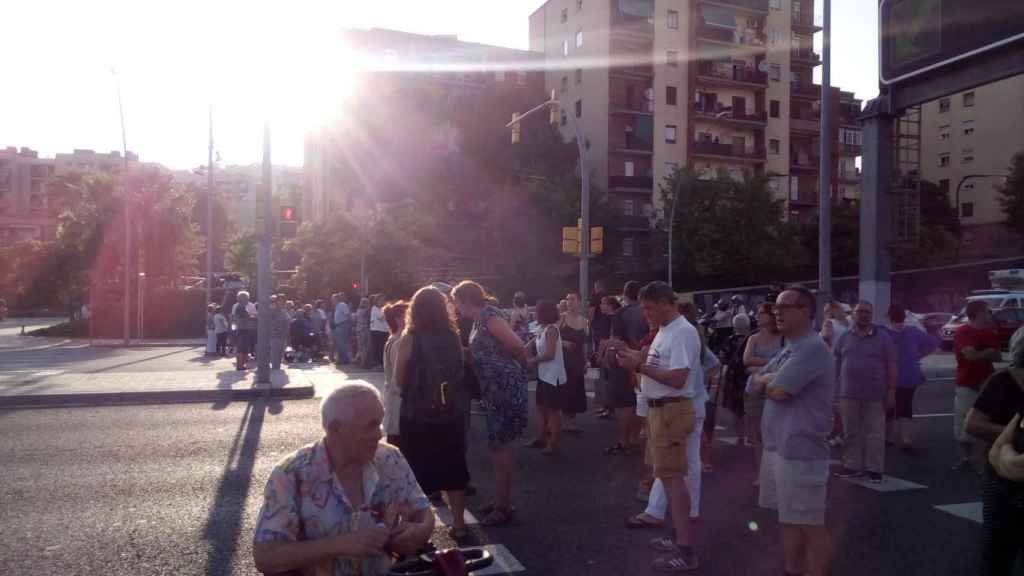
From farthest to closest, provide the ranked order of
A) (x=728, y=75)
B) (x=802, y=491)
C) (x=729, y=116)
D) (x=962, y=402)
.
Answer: (x=728, y=75)
(x=729, y=116)
(x=962, y=402)
(x=802, y=491)

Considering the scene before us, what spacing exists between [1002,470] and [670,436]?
2072 mm

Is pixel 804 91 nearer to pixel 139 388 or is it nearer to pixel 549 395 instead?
pixel 139 388

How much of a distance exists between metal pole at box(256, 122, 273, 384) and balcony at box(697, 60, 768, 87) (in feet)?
147

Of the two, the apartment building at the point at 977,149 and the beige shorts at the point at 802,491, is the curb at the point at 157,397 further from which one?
the apartment building at the point at 977,149

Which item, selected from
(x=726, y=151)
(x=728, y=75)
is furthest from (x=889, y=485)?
(x=728, y=75)

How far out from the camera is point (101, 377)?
15727 millimetres

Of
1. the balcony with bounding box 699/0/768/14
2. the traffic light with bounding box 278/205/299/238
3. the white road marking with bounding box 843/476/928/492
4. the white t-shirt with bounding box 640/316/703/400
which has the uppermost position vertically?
the balcony with bounding box 699/0/768/14

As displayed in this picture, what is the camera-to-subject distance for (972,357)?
8.38 meters

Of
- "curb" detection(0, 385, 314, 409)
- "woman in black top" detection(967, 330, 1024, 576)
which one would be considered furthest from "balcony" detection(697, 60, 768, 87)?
"woman in black top" detection(967, 330, 1024, 576)

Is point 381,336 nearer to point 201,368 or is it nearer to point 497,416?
point 201,368

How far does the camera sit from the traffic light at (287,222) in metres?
15.2

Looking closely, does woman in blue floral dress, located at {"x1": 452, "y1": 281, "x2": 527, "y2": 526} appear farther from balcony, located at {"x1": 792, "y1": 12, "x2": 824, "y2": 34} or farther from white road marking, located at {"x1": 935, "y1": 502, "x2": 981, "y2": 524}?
balcony, located at {"x1": 792, "y1": 12, "x2": 824, "y2": 34}

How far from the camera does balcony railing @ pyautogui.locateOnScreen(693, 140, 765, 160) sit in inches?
2216

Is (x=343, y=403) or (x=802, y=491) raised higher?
(x=343, y=403)
